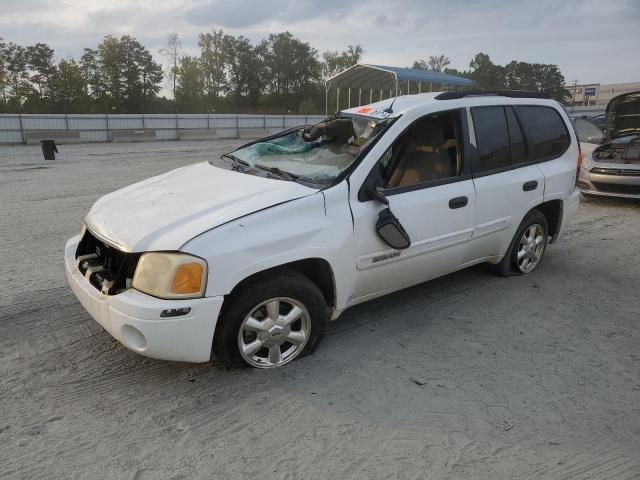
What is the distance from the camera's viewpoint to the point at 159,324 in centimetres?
268

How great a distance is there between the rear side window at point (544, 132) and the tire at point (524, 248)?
569 mm

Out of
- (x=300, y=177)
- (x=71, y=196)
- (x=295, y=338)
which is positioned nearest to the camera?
(x=295, y=338)

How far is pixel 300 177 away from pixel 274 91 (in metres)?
60.4

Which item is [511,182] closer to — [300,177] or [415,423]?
[300,177]

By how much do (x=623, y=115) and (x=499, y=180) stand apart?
21.9ft

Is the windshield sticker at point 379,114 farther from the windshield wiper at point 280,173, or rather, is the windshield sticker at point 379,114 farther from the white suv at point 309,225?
the windshield wiper at point 280,173

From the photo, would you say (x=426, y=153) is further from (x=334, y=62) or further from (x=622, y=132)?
(x=334, y=62)

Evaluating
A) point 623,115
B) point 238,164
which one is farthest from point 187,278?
point 623,115

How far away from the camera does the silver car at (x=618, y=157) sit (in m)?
8.22

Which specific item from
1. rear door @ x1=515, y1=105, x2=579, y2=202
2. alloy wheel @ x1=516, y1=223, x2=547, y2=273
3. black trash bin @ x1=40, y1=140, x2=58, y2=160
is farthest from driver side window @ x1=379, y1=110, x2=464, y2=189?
black trash bin @ x1=40, y1=140, x2=58, y2=160

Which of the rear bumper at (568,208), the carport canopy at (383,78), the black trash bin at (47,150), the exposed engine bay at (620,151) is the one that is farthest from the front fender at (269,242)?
the carport canopy at (383,78)

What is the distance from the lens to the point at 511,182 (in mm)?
4305

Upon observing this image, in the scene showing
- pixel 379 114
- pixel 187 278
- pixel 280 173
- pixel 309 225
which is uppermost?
pixel 379 114

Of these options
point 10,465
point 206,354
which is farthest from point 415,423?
point 10,465
